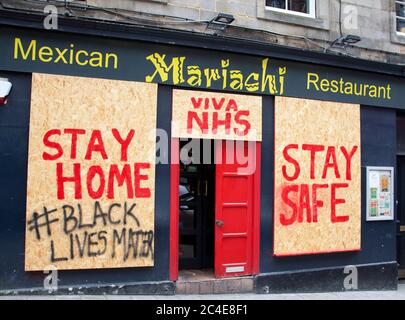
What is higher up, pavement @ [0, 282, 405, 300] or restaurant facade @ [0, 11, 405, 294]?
restaurant facade @ [0, 11, 405, 294]

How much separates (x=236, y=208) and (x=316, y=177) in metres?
1.59

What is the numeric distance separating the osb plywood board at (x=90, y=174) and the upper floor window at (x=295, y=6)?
2792 millimetres

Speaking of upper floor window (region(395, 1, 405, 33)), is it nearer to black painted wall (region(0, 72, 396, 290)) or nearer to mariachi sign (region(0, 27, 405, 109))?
mariachi sign (region(0, 27, 405, 109))

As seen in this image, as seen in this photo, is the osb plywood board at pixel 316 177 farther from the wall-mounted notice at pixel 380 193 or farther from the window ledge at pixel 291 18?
the window ledge at pixel 291 18

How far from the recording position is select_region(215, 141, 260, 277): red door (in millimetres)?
7906

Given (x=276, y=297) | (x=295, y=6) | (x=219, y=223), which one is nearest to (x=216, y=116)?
(x=219, y=223)

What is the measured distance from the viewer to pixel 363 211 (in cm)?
909

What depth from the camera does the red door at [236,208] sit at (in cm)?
791

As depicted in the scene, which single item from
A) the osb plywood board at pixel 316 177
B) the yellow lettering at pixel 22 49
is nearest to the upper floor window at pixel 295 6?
the osb plywood board at pixel 316 177

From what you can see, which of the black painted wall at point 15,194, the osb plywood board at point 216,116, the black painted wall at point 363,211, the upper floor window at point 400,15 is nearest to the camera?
the black painted wall at point 15,194

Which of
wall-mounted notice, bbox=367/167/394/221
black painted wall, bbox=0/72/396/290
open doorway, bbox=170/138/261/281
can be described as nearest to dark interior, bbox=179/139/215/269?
open doorway, bbox=170/138/261/281

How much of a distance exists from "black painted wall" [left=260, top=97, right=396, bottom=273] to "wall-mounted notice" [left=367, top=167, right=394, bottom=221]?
100 mm

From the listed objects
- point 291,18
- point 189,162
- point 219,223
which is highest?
point 291,18

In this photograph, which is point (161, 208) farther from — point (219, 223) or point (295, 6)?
point (295, 6)
